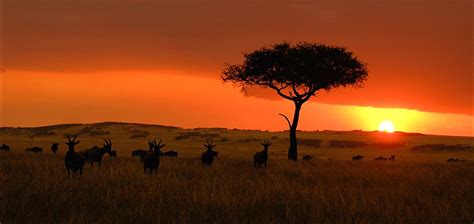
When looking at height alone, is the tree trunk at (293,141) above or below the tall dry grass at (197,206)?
above

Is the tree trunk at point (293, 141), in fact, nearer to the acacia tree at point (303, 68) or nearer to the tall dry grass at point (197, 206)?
the acacia tree at point (303, 68)

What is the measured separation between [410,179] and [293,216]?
11436mm

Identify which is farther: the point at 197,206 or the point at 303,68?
the point at 303,68

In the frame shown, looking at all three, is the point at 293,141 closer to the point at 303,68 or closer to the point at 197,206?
the point at 303,68

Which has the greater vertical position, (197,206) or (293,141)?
(293,141)

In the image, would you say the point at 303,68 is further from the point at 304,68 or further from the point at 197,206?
the point at 197,206

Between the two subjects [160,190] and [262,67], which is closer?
[160,190]

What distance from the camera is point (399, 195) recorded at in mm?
15312

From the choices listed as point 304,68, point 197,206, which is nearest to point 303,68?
point 304,68

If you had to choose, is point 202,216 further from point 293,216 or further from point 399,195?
point 399,195

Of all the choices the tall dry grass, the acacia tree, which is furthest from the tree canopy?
the tall dry grass

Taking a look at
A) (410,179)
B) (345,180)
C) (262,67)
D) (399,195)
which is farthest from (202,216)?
(262,67)

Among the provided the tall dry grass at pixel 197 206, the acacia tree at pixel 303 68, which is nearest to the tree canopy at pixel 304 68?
the acacia tree at pixel 303 68

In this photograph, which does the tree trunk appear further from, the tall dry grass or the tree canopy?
the tall dry grass
